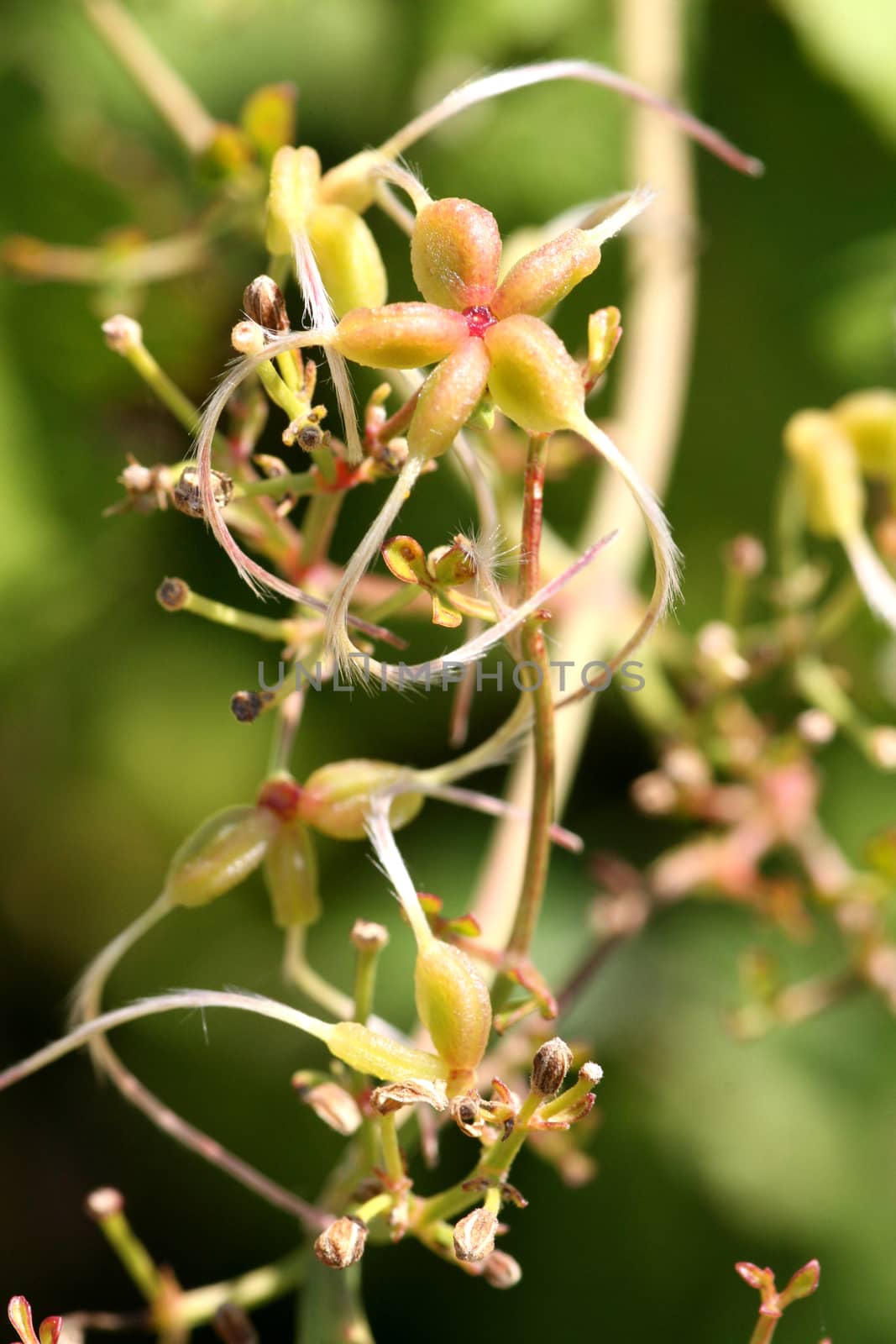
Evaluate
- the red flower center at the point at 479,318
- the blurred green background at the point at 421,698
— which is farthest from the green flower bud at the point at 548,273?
the blurred green background at the point at 421,698

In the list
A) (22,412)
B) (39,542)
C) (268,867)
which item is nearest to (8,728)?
(39,542)

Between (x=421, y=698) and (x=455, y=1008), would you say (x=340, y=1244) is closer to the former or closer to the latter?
(x=455, y=1008)

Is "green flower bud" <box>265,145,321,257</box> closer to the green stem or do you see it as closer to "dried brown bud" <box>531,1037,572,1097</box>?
"dried brown bud" <box>531,1037,572,1097</box>

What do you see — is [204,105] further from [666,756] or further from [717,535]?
[666,756]

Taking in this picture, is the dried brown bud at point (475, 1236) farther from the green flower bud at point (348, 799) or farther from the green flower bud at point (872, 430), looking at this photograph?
the green flower bud at point (872, 430)

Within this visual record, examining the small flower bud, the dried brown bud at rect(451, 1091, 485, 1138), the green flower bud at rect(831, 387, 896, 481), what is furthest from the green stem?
the green flower bud at rect(831, 387, 896, 481)

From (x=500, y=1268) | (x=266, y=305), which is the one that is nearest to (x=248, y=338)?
(x=266, y=305)
